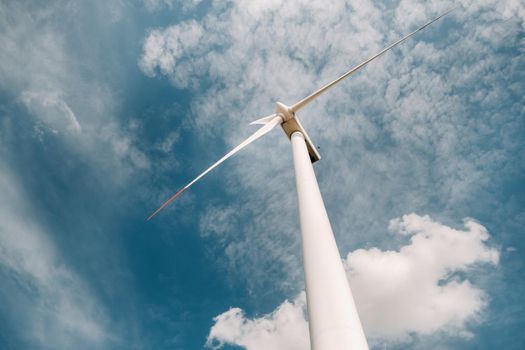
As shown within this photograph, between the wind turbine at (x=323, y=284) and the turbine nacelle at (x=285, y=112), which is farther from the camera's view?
the turbine nacelle at (x=285, y=112)

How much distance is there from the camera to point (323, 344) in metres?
7.47

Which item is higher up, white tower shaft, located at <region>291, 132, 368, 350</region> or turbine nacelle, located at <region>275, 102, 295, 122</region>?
turbine nacelle, located at <region>275, 102, 295, 122</region>

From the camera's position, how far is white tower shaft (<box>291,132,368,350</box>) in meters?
7.48

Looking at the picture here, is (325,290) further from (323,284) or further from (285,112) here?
(285,112)

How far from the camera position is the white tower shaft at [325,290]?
748cm

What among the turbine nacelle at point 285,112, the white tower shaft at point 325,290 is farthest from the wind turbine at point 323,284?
the turbine nacelle at point 285,112

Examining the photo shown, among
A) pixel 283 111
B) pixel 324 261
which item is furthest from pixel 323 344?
pixel 283 111

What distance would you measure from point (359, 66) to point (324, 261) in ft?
63.2

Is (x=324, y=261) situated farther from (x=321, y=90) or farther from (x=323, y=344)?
(x=321, y=90)

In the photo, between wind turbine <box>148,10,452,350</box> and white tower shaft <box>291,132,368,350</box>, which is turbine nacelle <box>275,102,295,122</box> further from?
white tower shaft <box>291,132,368,350</box>

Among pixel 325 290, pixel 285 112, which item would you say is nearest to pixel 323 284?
pixel 325 290

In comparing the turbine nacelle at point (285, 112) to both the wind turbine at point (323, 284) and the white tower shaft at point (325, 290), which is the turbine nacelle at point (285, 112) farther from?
the white tower shaft at point (325, 290)

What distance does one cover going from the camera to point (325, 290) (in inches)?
342

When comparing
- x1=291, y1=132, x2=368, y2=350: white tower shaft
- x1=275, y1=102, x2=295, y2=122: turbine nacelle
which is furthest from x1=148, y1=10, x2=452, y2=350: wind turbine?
x1=275, y1=102, x2=295, y2=122: turbine nacelle
